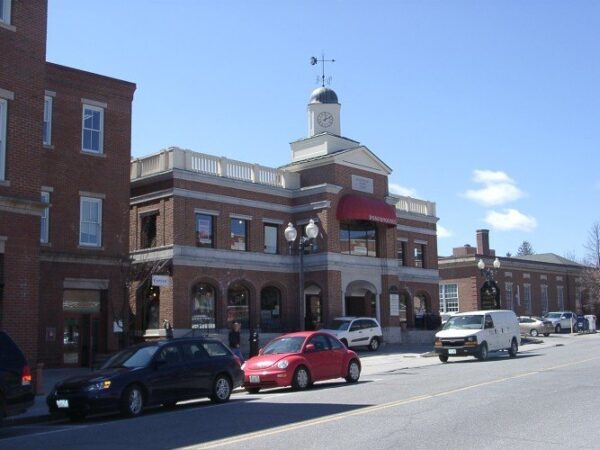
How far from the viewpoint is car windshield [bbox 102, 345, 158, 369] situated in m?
15.1

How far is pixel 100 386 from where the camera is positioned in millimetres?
13977

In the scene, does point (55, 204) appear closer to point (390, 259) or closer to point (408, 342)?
point (390, 259)

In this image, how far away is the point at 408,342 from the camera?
136ft

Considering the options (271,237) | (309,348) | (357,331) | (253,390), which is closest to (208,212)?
(271,237)

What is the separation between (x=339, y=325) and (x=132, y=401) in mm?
19808

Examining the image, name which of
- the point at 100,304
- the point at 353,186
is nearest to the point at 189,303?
the point at 100,304

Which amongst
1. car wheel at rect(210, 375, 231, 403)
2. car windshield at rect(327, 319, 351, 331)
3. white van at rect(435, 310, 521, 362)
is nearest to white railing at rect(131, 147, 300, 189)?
car windshield at rect(327, 319, 351, 331)

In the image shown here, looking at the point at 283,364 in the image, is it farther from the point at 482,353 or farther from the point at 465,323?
the point at 465,323

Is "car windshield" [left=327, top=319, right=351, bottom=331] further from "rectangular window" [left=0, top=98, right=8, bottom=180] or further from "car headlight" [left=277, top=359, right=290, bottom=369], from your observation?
"rectangular window" [left=0, top=98, right=8, bottom=180]

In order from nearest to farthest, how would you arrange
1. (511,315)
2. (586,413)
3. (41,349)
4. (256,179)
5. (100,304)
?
(586,413) → (41,349) → (100,304) → (511,315) → (256,179)

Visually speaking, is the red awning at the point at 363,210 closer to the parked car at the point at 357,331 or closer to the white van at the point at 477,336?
the parked car at the point at 357,331

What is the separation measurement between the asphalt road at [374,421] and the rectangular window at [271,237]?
18.1 meters

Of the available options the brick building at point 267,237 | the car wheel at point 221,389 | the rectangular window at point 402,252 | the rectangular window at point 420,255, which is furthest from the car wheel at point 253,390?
the rectangular window at point 420,255

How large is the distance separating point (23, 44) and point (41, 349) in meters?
11.1
